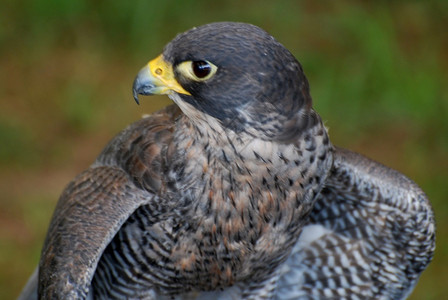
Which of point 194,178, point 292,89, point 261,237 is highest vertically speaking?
point 292,89

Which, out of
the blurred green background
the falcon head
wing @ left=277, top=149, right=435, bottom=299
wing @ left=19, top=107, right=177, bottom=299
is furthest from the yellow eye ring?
the blurred green background

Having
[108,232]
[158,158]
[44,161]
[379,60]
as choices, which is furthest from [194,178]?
[379,60]

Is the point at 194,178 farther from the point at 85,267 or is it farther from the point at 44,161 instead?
the point at 44,161

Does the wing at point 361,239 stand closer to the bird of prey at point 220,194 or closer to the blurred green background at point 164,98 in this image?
the bird of prey at point 220,194

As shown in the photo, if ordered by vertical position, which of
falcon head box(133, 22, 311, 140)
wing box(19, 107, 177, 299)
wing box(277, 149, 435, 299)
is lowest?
wing box(277, 149, 435, 299)

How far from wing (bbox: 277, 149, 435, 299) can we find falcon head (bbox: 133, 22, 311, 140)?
68cm

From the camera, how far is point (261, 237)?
11.3 ft

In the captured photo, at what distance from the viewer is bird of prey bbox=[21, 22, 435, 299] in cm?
300

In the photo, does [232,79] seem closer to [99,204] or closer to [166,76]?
[166,76]

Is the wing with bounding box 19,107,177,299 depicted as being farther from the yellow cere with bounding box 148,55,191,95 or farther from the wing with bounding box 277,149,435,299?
the wing with bounding box 277,149,435,299

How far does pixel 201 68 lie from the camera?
297 centimetres

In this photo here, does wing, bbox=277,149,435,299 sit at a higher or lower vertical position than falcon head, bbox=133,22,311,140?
lower

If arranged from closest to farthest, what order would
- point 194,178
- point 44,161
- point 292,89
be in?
point 292,89
point 194,178
point 44,161

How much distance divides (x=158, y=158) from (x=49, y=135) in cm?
359
